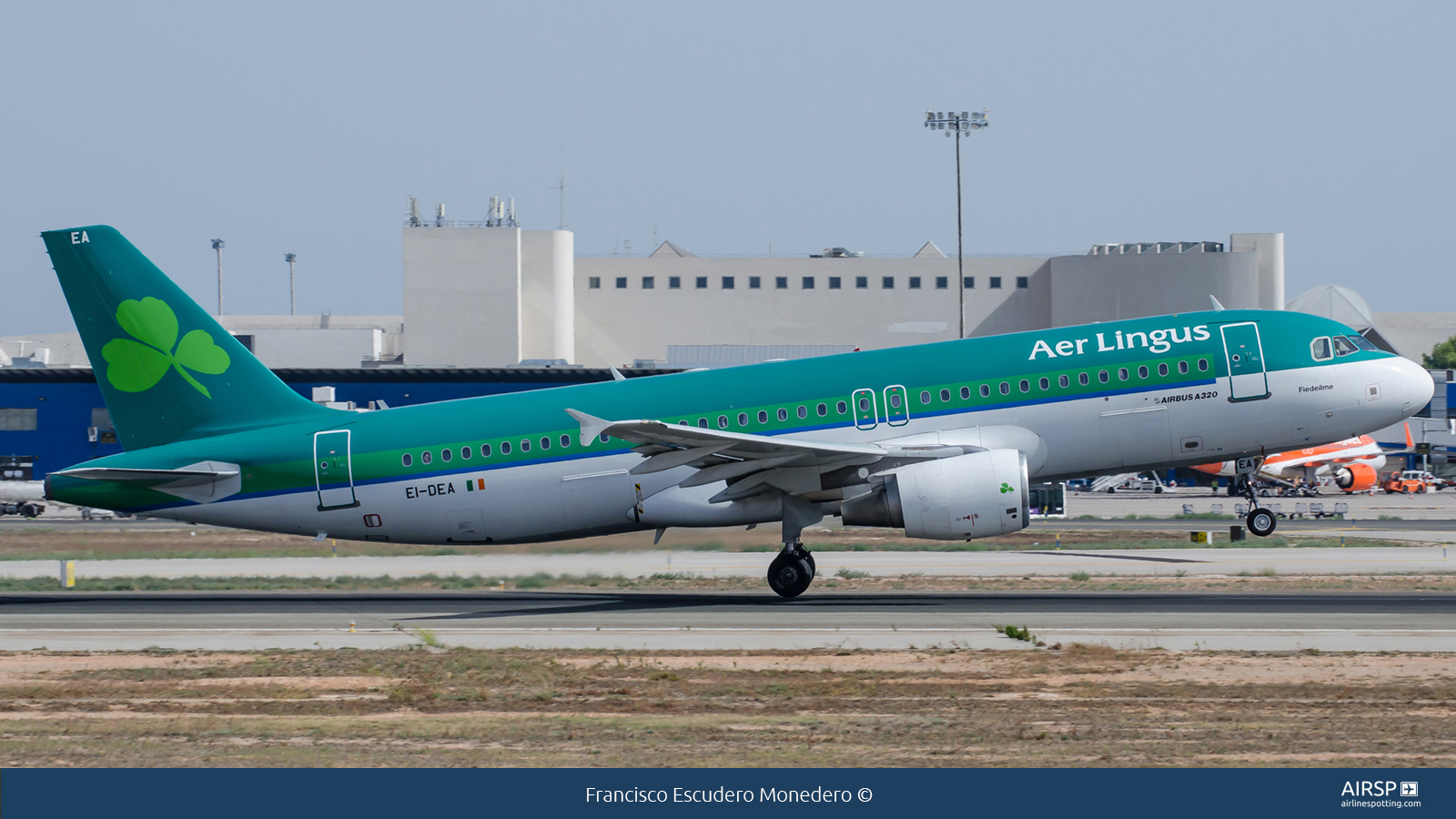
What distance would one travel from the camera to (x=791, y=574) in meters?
25.6

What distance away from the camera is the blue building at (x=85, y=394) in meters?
76.7

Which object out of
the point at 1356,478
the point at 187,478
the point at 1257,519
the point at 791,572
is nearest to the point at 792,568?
the point at 791,572

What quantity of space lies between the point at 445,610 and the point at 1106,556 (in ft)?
61.4

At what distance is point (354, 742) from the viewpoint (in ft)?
43.5

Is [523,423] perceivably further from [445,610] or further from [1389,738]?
[1389,738]

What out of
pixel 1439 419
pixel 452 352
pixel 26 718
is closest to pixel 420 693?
pixel 26 718

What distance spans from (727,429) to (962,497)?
4.63 metres

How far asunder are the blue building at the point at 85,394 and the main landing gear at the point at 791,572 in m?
51.6

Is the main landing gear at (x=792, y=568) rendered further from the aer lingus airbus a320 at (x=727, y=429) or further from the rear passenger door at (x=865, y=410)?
the rear passenger door at (x=865, y=410)

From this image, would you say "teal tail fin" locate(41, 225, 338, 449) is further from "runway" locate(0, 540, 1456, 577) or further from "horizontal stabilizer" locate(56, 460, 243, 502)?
"runway" locate(0, 540, 1456, 577)

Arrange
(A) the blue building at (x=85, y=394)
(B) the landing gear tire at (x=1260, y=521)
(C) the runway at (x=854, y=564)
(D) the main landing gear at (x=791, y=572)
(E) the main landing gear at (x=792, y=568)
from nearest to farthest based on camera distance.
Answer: (E) the main landing gear at (x=792, y=568)
(D) the main landing gear at (x=791, y=572)
(B) the landing gear tire at (x=1260, y=521)
(C) the runway at (x=854, y=564)
(A) the blue building at (x=85, y=394)

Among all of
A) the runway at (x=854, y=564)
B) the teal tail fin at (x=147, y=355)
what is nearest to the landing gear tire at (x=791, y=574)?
the runway at (x=854, y=564)

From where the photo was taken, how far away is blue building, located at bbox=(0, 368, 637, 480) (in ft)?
252

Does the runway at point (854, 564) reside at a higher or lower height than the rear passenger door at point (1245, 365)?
lower
